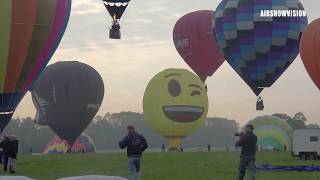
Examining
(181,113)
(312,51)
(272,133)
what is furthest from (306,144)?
A: (272,133)

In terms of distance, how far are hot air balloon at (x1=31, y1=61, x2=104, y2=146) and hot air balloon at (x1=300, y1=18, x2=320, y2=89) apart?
20.3 meters

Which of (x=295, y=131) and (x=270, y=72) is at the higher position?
(x=270, y=72)

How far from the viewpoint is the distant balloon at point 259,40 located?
42875mm

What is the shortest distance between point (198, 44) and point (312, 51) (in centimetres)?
1832

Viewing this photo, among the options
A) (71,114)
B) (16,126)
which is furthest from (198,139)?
(71,114)

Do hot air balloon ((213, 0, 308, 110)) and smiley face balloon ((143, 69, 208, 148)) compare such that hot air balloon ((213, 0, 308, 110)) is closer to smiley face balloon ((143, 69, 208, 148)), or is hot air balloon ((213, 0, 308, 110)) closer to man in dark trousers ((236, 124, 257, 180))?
smiley face balloon ((143, 69, 208, 148))

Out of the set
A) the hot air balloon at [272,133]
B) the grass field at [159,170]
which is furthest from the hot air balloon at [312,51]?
the hot air balloon at [272,133]

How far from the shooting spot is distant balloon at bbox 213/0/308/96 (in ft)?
141

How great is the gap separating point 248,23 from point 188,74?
9.19 m

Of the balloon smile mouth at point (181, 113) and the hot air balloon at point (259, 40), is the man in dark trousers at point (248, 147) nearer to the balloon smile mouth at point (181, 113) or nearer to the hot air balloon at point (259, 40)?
the hot air balloon at point (259, 40)

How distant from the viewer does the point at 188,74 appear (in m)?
50.7

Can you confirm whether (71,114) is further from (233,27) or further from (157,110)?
(233,27)

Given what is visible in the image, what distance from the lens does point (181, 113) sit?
50.4 meters

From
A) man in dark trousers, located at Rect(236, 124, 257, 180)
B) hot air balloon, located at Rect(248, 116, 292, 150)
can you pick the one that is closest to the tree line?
hot air balloon, located at Rect(248, 116, 292, 150)
